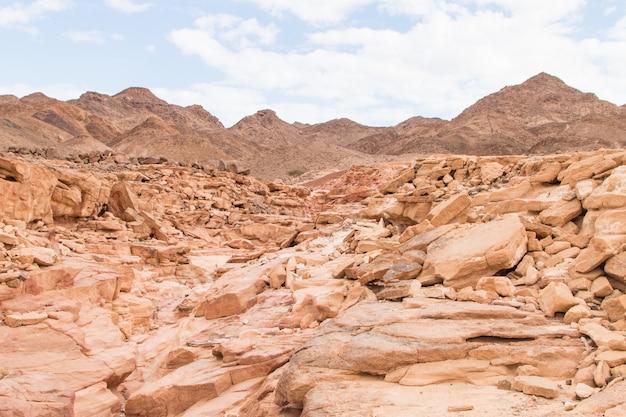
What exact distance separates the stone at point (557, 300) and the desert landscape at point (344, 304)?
0.6 inches

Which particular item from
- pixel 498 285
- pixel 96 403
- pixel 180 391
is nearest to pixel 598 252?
pixel 498 285

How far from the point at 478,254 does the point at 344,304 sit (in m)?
1.64

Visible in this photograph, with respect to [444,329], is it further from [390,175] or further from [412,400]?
[390,175]

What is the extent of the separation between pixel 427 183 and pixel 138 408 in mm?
7728

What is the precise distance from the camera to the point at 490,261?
15.3 feet

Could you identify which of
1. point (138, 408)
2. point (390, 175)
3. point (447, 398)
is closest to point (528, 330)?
point (447, 398)

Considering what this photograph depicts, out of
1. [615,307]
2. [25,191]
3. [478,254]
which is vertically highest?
[25,191]

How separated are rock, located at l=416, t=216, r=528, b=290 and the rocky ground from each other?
2 centimetres

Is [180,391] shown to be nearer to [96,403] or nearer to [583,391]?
[96,403]

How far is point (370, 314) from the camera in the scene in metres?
4.38

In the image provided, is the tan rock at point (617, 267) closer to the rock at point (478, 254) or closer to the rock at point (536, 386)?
the rock at point (478, 254)

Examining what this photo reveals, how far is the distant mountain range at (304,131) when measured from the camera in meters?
47.6

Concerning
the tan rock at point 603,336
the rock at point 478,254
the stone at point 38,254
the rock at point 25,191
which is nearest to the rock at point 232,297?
the stone at point 38,254

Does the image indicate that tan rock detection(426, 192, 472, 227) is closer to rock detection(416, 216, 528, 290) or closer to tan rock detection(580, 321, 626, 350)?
rock detection(416, 216, 528, 290)
